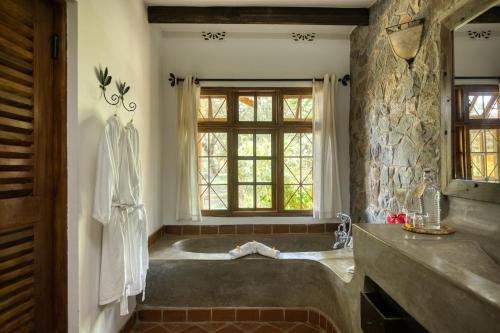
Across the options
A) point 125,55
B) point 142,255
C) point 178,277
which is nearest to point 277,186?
point 178,277

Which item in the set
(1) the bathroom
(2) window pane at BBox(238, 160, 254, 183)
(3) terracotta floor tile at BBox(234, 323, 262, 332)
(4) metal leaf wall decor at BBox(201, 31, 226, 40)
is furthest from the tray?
(4) metal leaf wall decor at BBox(201, 31, 226, 40)

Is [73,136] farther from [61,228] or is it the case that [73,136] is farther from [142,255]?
[142,255]

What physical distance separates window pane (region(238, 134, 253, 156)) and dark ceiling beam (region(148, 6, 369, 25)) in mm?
1193

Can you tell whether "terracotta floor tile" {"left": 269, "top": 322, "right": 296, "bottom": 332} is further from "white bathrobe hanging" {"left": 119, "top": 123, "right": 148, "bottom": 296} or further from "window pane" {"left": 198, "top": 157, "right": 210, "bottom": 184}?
"window pane" {"left": 198, "top": 157, "right": 210, "bottom": 184}

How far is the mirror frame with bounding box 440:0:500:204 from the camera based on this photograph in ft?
4.73

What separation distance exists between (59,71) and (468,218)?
2172mm

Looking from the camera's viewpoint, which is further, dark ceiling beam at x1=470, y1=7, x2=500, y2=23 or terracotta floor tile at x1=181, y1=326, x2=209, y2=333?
terracotta floor tile at x1=181, y1=326, x2=209, y2=333

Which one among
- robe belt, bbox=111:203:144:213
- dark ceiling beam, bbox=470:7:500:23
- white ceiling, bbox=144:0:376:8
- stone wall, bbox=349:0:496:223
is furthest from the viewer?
white ceiling, bbox=144:0:376:8

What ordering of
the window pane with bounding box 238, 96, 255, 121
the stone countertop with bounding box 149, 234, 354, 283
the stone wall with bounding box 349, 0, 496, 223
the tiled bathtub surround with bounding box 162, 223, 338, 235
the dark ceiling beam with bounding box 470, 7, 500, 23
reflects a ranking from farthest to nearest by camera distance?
the window pane with bounding box 238, 96, 255, 121 → the tiled bathtub surround with bounding box 162, 223, 338, 235 → the stone countertop with bounding box 149, 234, 354, 283 → the stone wall with bounding box 349, 0, 496, 223 → the dark ceiling beam with bounding box 470, 7, 500, 23

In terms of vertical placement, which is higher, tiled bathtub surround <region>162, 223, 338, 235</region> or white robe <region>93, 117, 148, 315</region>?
white robe <region>93, 117, 148, 315</region>

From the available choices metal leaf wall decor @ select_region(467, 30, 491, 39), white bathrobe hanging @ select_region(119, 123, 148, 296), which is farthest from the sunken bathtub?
metal leaf wall decor @ select_region(467, 30, 491, 39)

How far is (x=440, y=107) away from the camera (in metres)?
1.70

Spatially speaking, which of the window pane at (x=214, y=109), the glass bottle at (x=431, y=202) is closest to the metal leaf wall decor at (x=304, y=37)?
the window pane at (x=214, y=109)

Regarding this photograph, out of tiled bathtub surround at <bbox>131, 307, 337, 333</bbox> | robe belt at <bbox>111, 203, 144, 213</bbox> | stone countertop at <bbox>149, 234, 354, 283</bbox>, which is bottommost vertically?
tiled bathtub surround at <bbox>131, 307, 337, 333</bbox>
